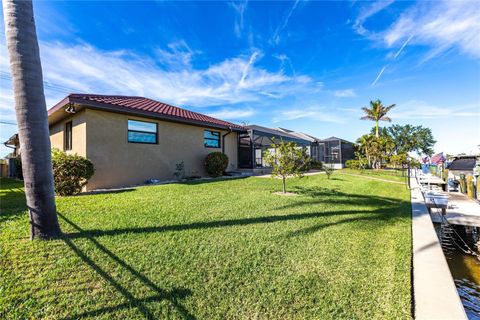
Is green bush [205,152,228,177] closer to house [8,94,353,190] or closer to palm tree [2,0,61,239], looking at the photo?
house [8,94,353,190]

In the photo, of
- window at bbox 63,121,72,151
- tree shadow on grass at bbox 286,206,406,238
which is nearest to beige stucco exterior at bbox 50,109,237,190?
window at bbox 63,121,72,151

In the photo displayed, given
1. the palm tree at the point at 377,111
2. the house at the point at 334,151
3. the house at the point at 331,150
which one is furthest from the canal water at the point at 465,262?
the palm tree at the point at 377,111

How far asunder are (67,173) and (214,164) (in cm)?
684

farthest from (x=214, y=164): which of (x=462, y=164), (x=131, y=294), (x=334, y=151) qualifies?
(x=462, y=164)

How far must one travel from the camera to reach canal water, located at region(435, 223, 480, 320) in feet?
13.4

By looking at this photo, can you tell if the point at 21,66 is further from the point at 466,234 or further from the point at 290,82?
the point at 290,82

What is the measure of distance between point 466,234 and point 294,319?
10.0 meters

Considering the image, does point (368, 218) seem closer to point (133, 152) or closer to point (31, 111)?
point (31, 111)

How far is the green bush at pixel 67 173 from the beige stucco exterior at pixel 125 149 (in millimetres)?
1413

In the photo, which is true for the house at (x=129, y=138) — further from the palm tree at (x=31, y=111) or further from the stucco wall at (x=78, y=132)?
the palm tree at (x=31, y=111)

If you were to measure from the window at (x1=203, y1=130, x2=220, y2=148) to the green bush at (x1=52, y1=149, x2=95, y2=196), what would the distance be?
692 centimetres

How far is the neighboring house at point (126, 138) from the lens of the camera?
8602 mm

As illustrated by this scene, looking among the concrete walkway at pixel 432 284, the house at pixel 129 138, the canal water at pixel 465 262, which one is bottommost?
the canal water at pixel 465 262

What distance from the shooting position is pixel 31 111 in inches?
132
